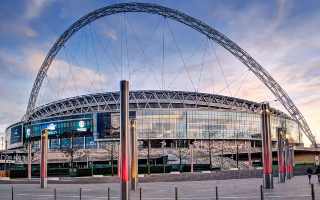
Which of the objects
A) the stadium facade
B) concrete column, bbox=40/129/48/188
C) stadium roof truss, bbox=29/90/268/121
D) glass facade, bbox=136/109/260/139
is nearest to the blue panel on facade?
the stadium facade

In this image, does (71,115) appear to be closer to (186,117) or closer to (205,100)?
(186,117)

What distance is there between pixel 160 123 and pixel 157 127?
5.38ft

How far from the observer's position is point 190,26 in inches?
4926

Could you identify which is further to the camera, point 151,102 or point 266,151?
point 151,102

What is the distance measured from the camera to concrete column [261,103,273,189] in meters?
32.2

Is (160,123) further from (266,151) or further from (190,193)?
(190,193)

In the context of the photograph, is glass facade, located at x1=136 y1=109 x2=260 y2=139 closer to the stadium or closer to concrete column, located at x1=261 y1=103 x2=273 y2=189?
the stadium

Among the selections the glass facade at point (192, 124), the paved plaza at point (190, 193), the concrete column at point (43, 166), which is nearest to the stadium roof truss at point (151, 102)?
the glass facade at point (192, 124)

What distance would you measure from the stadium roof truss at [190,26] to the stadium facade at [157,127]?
8496 millimetres

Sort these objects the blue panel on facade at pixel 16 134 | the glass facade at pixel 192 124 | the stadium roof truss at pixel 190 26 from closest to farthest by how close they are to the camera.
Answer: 1. the stadium roof truss at pixel 190 26
2. the glass facade at pixel 192 124
3. the blue panel on facade at pixel 16 134

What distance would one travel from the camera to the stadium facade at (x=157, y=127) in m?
134

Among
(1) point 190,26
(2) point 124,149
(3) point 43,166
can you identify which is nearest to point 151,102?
(1) point 190,26

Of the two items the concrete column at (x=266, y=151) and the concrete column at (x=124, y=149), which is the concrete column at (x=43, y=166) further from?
the concrete column at (x=124, y=149)

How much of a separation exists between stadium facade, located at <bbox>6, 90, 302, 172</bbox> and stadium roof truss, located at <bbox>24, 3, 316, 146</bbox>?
8.50 metres
